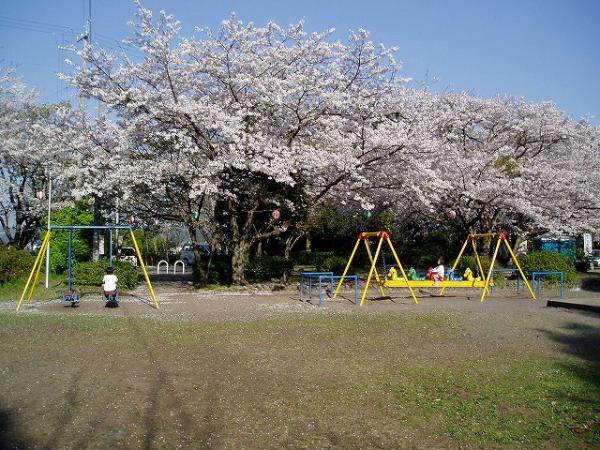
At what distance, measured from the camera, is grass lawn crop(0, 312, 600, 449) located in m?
5.04

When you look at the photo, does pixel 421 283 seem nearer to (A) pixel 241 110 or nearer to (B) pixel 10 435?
(A) pixel 241 110

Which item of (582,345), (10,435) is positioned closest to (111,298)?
(10,435)

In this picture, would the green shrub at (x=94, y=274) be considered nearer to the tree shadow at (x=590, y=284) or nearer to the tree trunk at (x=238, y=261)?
the tree trunk at (x=238, y=261)

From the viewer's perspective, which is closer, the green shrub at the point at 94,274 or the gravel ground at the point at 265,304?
the gravel ground at the point at 265,304

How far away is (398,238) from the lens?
101 ft

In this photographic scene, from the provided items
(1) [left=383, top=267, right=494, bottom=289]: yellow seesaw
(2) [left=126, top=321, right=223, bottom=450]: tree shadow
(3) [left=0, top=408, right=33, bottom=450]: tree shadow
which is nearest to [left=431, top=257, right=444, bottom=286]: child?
(1) [left=383, top=267, right=494, bottom=289]: yellow seesaw

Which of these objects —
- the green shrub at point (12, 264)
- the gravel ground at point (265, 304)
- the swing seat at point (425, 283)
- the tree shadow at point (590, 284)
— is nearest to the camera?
the gravel ground at point (265, 304)

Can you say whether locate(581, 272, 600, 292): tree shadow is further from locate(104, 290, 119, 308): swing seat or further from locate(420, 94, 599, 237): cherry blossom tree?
locate(104, 290, 119, 308): swing seat

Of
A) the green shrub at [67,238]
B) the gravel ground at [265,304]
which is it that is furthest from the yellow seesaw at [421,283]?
the green shrub at [67,238]

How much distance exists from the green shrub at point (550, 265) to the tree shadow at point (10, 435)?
1838 cm

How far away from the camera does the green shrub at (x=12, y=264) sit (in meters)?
18.7

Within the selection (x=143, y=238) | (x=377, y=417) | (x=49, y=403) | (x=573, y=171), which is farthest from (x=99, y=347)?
(x=143, y=238)

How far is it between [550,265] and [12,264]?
17.9 m

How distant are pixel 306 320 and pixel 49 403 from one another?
6.40m
